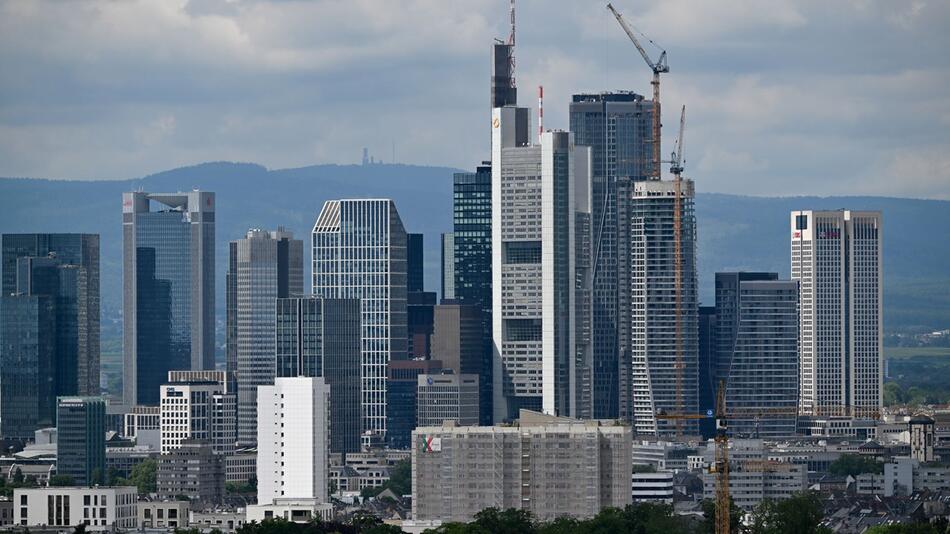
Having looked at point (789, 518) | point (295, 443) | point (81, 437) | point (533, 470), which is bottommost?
point (789, 518)

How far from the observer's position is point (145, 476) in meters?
178

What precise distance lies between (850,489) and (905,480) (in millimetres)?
3672

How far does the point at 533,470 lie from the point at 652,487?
35.0 metres

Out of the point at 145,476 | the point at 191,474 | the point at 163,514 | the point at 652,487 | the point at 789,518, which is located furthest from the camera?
the point at 145,476

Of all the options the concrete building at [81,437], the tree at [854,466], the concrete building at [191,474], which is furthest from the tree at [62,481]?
the tree at [854,466]

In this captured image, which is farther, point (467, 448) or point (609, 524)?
point (467, 448)

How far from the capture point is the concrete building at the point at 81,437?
18512 cm

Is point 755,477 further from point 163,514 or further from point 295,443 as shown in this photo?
point 163,514

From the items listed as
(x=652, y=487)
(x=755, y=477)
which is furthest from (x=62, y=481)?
(x=755, y=477)

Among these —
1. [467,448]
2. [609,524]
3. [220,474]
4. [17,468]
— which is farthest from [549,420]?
[17,468]

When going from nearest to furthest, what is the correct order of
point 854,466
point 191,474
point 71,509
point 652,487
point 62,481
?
point 71,509, point 652,487, point 62,481, point 191,474, point 854,466

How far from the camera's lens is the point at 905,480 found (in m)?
181

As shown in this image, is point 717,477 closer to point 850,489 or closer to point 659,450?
point 850,489

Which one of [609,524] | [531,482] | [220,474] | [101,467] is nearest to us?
[609,524]
